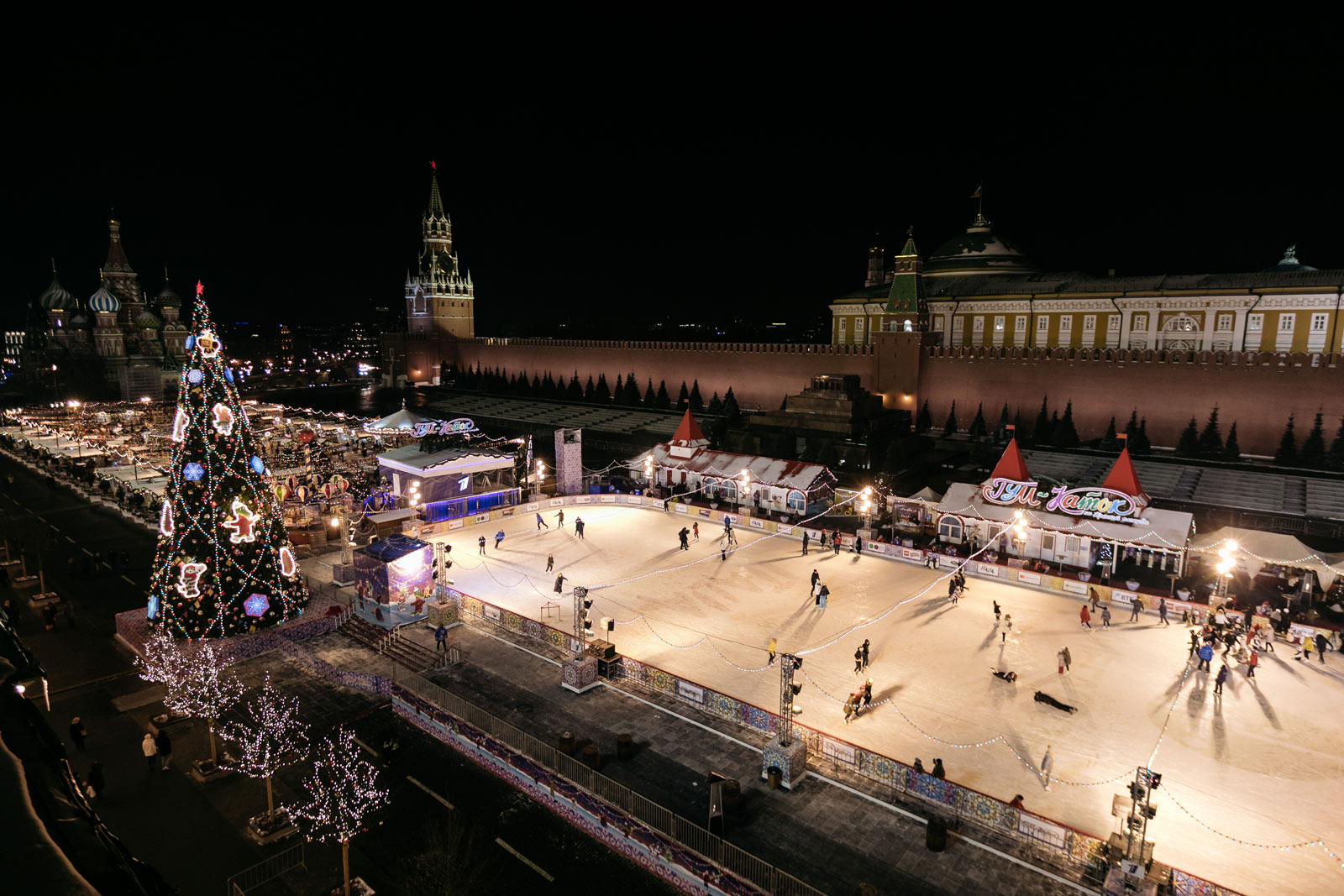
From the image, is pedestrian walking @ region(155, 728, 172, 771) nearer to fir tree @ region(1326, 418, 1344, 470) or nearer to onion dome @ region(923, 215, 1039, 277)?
fir tree @ region(1326, 418, 1344, 470)

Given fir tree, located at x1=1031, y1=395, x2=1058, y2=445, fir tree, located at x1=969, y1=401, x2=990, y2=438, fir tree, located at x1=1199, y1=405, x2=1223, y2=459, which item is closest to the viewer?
fir tree, located at x1=1199, y1=405, x2=1223, y2=459

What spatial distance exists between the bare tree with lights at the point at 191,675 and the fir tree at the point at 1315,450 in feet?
108

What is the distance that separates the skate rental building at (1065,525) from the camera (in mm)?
18875

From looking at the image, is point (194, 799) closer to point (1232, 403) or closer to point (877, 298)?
point (1232, 403)

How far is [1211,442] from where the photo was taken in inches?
1091

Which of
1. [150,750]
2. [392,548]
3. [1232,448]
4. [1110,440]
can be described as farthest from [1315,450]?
[150,750]

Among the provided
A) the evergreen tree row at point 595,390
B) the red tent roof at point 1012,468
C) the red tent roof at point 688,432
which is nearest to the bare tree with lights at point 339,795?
the red tent roof at point 1012,468

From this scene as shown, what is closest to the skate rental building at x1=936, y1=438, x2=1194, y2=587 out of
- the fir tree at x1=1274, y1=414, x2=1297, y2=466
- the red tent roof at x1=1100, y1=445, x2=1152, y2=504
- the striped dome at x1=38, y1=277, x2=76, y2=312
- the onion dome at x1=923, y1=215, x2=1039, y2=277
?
the red tent roof at x1=1100, y1=445, x2=1152, y2=504

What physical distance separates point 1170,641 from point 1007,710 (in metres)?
5.58

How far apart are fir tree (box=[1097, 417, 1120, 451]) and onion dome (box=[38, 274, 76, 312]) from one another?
77.1 m

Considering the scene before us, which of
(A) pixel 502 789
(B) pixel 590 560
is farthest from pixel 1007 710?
(B) pixel 590 560

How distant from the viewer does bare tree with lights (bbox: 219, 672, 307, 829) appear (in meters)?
Result: 11.0

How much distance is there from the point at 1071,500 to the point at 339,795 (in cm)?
1860

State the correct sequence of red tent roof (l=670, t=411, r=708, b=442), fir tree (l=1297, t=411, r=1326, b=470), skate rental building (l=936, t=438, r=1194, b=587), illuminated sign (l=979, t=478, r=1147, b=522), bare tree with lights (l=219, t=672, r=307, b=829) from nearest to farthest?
1. bare tree with lights (l=219, t=672, r=307, b=829)
2. skate rental building (l=936, t=438, r=1194, b=587)
3. illuminated sign (l=979, t=478, r=1147, b=522)
4. fir tree (l=1297, t=411, r=1326, b=470)
5. red tent roof (l=670, t=411, r=708, b=442)
